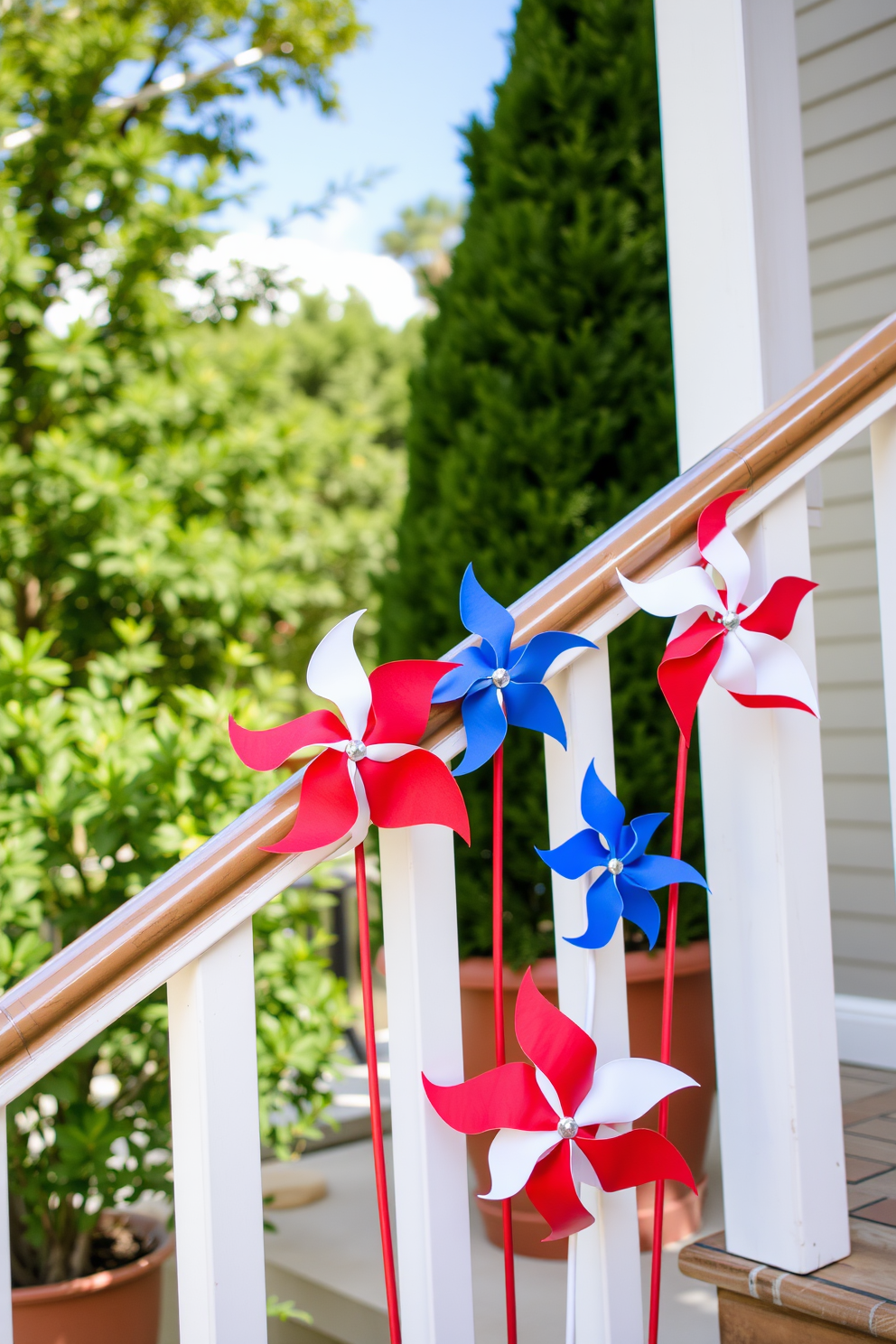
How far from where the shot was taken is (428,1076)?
3.39ft

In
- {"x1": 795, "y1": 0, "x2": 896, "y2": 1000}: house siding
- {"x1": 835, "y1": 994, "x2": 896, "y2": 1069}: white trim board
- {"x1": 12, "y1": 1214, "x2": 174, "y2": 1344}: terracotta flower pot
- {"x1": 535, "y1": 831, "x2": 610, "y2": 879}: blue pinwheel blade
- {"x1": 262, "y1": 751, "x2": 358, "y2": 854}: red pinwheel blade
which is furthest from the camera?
{"x1": 795, "y1": 0, "x2": 896, "y2": 1000}: house siding

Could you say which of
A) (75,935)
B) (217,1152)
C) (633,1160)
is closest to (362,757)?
(217,1152)

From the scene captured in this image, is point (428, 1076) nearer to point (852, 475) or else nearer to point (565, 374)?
point (565, 374)

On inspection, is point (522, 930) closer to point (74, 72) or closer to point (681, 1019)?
point (681, 1019)

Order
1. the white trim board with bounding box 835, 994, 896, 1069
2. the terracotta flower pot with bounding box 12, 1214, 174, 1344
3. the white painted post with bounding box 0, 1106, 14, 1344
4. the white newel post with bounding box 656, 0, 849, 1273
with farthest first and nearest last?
the white trim board with bounding box 835, 994, 896, 1069 → the terracotta flower pot with bounding box 12, 1214, 174, 1344 → the white newel post with bounding box 656, 0, 849, 1273 → the white painted post with bounding box 0, 1106, 14, 1344

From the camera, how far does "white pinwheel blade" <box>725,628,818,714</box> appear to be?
114cm

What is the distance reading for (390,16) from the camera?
1376 centimetres

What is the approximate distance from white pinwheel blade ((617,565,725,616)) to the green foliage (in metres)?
0.99

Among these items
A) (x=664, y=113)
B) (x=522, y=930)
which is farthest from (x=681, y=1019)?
(x=664, y=113)

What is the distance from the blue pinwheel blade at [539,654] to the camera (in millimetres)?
1059

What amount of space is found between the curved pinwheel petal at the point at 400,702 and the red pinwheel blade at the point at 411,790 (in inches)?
0.9

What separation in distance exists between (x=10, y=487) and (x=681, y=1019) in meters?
2.49

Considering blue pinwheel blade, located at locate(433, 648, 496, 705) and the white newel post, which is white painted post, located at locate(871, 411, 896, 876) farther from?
blue pinwheel blade, located at locate(433, 648, 496, 705)

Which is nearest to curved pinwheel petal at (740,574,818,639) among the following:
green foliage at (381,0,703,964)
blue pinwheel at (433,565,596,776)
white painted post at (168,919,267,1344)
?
blue pinwheel at (433,565,596,776)
